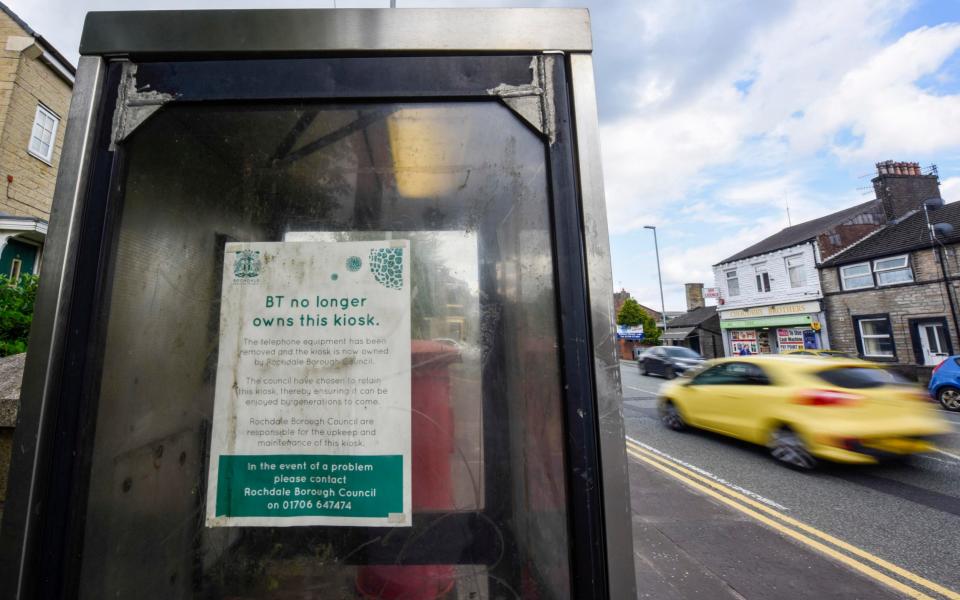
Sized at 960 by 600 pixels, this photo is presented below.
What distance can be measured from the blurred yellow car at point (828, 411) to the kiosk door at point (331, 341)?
6101 mm

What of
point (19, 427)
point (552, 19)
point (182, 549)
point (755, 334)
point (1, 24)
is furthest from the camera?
point (755, 334)

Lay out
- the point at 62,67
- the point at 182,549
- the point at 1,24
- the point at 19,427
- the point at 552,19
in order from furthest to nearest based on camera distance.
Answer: the point at 62,67, the point at 1,24, the point at 552,19, the point at 182,549, the point at 19,427

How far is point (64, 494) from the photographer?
1.07m

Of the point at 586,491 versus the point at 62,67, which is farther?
the point at 62,67

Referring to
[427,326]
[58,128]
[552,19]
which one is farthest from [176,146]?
[58,128]

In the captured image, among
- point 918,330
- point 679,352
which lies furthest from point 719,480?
point 918,330

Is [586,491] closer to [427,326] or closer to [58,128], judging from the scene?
[427,326]

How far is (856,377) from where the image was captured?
17.8 feet

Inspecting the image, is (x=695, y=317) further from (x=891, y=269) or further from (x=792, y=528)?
(x=792, y=528)

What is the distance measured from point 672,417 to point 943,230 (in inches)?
631

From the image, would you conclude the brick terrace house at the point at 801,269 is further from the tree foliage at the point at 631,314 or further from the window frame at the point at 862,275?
the tree foliage at the point at 631,314

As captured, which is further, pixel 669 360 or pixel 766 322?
pixel 766 322

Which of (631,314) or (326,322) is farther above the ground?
(631,314)

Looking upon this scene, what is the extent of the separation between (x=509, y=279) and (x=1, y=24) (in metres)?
16.4
